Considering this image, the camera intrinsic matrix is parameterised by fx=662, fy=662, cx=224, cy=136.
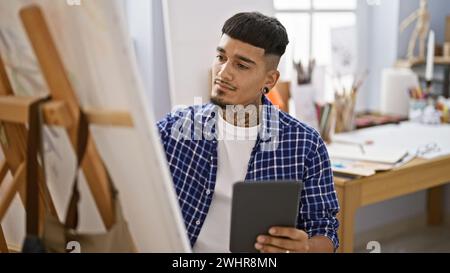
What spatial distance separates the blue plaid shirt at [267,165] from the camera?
1.34 m

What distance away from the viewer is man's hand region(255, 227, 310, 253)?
3.37 ft

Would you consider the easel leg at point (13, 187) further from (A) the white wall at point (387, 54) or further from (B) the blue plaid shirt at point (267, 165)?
(A) the white wall at point (387, 54)

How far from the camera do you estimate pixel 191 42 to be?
2182 mm

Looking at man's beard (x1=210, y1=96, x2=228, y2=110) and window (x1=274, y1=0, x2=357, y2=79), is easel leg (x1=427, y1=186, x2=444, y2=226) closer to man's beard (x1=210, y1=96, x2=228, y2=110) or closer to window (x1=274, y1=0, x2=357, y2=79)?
window (x1=274, y1=0, x2=357, y2=79)

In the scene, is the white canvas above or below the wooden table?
above

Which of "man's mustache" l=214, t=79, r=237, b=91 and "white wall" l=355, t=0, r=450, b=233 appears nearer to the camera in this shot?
Answer: "man's mustache" l=214, t=79, r=237, b=91

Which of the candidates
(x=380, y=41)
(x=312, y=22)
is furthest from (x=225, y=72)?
(x=380, y=41)

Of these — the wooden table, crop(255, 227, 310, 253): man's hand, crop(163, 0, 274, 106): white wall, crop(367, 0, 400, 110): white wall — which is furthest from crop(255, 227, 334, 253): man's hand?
crop(367, 0, 400, 110): white wall

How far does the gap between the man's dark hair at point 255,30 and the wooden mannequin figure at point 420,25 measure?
2037 mm

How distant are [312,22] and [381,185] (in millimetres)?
1043

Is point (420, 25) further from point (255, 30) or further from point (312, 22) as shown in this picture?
point (255, 30)

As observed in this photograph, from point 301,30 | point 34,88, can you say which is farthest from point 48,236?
point 301,30
